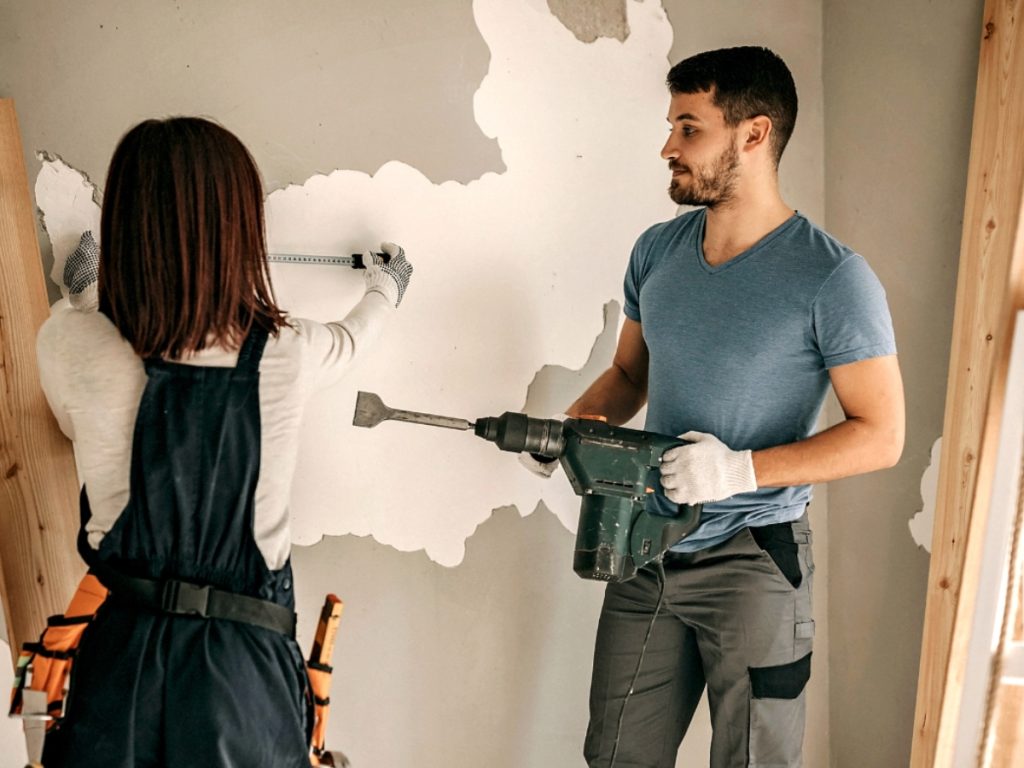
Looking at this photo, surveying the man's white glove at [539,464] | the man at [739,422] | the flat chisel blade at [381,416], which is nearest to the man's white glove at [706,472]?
the man at [739,422]

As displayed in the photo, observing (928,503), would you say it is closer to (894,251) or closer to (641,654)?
(894,251)

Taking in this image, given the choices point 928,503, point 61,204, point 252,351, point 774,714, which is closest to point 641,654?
point 774,714

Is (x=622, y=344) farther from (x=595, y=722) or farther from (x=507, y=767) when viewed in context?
(x=507, y=767)

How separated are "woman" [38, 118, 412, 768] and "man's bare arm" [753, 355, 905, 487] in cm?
82

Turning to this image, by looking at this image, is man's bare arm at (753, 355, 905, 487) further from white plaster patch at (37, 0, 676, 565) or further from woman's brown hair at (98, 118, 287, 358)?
woman's brown hair at (98, 118, 287, 358)

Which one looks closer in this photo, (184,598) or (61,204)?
(184,598)

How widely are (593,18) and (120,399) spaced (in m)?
1.28

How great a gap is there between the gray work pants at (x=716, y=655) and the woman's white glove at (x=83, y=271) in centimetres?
106

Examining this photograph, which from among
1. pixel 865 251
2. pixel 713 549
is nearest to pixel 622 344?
pixel 713 549

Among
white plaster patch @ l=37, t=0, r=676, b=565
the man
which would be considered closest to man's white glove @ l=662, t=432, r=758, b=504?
the man

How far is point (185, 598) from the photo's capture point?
1142mm

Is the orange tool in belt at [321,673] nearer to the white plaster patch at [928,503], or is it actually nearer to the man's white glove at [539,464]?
the man's white glove at [539,464]

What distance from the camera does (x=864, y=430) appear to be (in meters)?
1.50

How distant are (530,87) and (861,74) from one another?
790 millimetres
